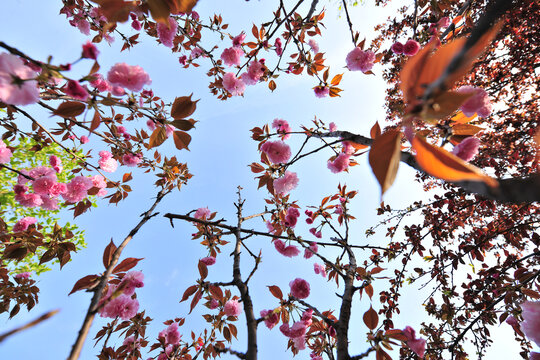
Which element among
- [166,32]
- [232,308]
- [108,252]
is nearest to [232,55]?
[166,32]

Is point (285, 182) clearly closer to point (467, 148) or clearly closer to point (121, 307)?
point (467, 148)

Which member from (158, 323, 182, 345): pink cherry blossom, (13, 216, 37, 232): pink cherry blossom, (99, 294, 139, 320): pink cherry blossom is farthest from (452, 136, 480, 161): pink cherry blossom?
(13, 216, 37, 232): pink cherry blossom

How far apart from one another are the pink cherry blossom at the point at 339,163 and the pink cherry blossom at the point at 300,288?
3.28 feet

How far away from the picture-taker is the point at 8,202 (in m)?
5.38

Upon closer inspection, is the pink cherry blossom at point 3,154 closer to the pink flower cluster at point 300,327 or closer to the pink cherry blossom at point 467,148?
the pink flower cluster at point 300,327

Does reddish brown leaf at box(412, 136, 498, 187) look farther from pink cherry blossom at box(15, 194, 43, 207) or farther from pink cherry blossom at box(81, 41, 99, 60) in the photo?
pink cherry blossom at box(15, 194, 43, 207)

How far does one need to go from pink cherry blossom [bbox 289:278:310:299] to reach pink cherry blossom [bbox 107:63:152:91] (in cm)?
174

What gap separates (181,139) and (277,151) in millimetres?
938

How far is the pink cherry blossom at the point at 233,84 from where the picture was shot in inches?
97.0

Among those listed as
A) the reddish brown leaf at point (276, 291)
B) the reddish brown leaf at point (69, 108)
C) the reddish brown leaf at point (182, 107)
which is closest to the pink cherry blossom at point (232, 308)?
the reddish brown leaf at point (276, 291)

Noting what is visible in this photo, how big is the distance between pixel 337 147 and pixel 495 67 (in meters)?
4.11

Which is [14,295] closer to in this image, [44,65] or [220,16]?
[44,65]

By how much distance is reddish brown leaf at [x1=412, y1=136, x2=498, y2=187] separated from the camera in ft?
1.30

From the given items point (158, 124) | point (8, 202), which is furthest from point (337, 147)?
point (8, 202)
